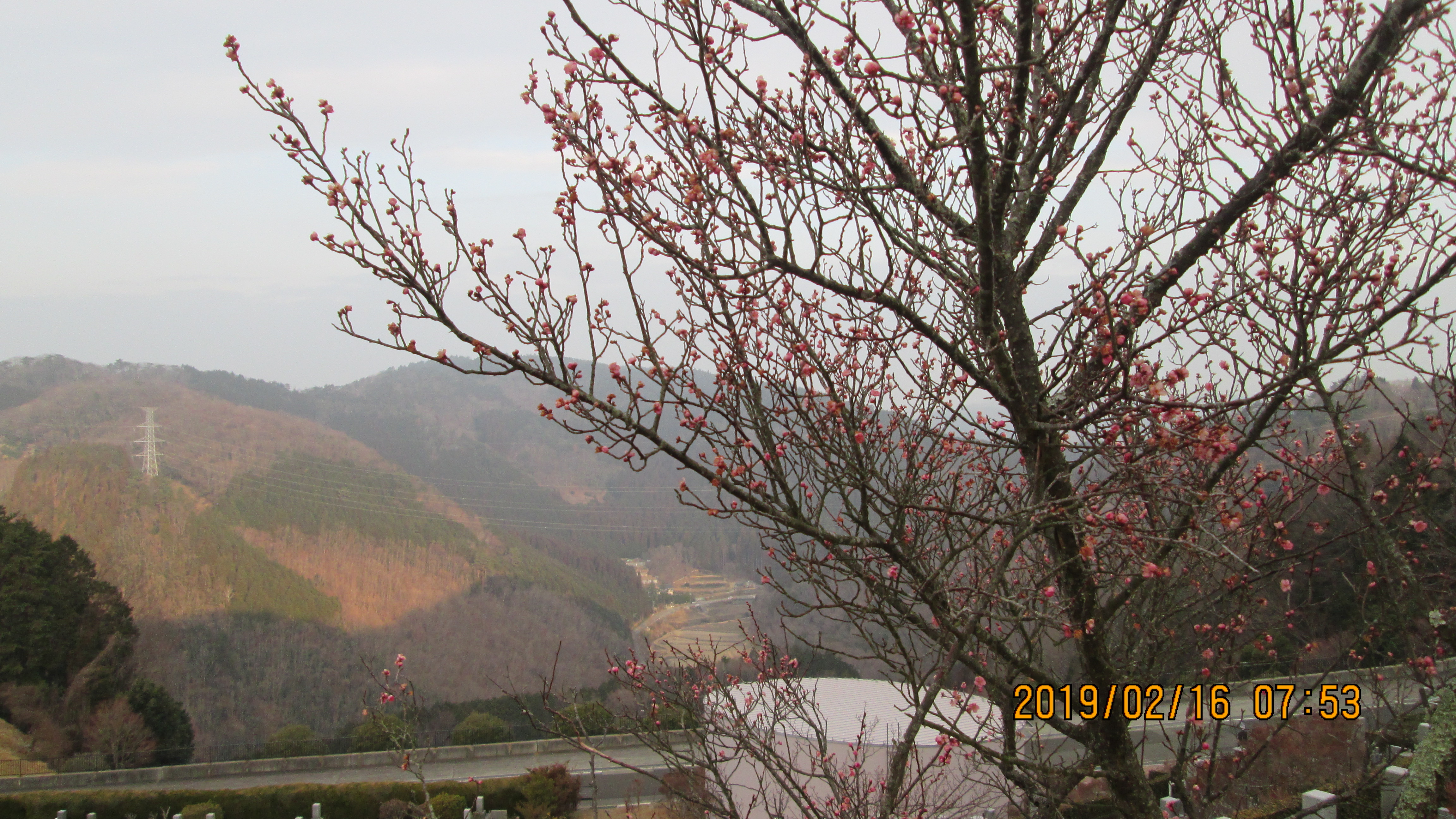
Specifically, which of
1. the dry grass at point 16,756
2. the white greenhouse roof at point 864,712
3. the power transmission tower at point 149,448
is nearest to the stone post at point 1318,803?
the white greenhouse roof at point 864,712

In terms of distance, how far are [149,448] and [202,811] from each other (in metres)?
23.8

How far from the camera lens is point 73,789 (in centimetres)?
1698

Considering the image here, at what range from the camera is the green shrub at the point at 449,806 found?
43.2 feet

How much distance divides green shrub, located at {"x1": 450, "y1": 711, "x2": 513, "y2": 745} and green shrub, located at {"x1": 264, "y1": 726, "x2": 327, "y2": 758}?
251cm

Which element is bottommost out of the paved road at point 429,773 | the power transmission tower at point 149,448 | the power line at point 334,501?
the paved road at point 429,773

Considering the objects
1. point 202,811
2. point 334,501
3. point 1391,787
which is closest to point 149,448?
point 334,501

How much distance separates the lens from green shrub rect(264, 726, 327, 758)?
19.6 meters

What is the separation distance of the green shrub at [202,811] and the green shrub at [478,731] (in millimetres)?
6070

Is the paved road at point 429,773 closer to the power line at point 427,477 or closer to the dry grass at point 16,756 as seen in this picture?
the dry grass at point 16,756

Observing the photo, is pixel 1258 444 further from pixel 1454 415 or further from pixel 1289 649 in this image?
pixel 1289 649

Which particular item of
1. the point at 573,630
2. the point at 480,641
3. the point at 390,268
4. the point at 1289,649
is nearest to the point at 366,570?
the point at 480,641

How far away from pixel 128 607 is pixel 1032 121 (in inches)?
1062

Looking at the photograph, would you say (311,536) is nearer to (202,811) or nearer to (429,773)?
(429,773)
